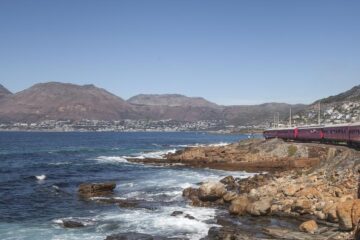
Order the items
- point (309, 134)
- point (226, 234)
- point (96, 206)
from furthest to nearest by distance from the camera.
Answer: point (309, 134)
point (96, 206)
point (226, 234)

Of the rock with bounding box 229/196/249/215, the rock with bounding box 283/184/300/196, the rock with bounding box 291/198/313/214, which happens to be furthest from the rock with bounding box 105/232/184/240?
the rock with bounding box 283/184/300/196

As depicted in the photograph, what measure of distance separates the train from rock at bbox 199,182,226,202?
16000 mm

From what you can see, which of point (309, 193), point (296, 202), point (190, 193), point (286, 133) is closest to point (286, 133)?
point (286, 133)

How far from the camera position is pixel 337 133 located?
5259 cm

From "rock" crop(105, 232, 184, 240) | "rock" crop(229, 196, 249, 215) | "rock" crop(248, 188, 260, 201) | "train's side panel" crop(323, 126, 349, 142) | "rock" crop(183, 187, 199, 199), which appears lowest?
"rock" crop(105, 232, 184, 240)

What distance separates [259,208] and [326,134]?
32050 mm

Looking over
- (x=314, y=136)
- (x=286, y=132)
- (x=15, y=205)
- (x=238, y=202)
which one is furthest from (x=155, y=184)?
(x=286, y=132)

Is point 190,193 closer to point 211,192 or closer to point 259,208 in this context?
point 211,192

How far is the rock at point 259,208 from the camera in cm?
2967

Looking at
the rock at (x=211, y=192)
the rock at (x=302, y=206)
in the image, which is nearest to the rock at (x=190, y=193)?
the rock at (x=211, y=192)

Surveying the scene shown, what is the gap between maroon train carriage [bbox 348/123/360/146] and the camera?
43.3 meters

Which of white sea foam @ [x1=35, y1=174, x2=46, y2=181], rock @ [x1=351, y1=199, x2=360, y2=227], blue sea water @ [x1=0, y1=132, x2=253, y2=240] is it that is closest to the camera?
rock @ [x1=351, y1=199, x2=360, y2=227]

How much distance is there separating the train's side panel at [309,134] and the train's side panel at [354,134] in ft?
47.9

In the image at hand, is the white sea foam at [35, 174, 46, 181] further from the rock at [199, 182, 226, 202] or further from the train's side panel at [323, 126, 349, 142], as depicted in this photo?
the train's side panel at [323, 126, 349, 142]
